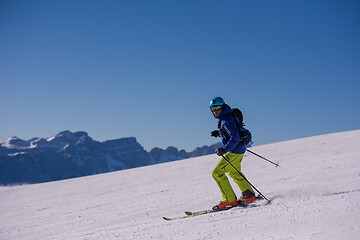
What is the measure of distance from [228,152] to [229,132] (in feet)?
1.67

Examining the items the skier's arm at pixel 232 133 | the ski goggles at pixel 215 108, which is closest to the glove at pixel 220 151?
the skier's arm at pixel 232 133

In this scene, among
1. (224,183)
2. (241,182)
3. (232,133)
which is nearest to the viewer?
(232,133)

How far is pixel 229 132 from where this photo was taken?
529 centimetres

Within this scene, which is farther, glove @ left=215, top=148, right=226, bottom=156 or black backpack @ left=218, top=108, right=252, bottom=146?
black backpack @ left=218, top=108, right=252, bottom=146

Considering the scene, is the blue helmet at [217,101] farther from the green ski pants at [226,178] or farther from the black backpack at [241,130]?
the green ski pants at [226,178]

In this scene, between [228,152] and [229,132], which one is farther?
[228,152]

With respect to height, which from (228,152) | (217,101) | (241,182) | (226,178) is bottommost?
(241,182)

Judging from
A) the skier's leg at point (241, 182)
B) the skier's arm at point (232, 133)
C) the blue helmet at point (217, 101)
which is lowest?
the skier's leg at point (241, 182)

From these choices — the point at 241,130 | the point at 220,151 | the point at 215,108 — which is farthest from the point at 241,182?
the point at 215,108

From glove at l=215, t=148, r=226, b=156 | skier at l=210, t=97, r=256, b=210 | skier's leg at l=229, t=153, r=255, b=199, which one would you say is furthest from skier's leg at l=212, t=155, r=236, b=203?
glove at l=215, t=148, r=226, b=156

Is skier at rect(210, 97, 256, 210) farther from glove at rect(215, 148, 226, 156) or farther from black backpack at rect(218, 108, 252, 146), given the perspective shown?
black backpack at rect(218, 108, 252, 146)

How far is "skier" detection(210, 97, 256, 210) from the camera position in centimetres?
530

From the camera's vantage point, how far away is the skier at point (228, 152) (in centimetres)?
530

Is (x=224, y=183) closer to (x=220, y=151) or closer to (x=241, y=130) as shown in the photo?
(x=220, y=151)
